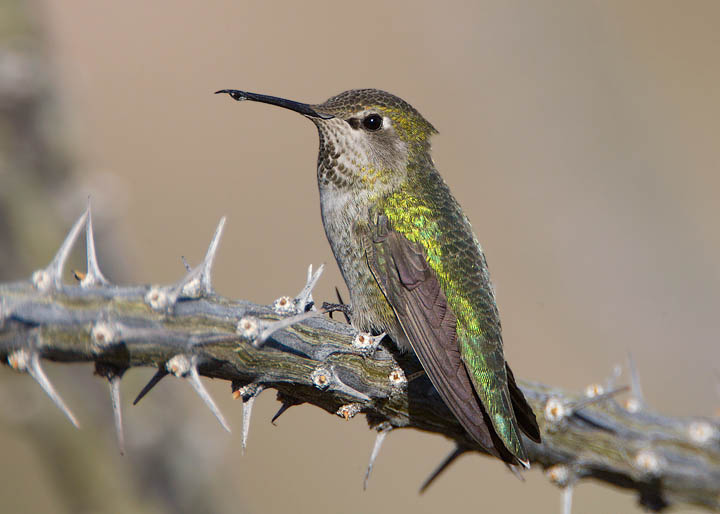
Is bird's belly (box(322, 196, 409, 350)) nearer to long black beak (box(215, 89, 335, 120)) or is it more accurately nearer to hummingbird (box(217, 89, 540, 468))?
hummingbird (box(217, 89, 540, 468))

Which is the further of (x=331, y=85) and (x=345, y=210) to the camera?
(x=331, y=85)

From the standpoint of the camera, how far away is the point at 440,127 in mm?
12891

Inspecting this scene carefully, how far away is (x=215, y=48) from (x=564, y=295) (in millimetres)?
9679

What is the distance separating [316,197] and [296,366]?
11.9m

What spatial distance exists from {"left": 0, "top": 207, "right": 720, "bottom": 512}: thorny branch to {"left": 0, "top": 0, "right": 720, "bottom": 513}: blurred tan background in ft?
4.16

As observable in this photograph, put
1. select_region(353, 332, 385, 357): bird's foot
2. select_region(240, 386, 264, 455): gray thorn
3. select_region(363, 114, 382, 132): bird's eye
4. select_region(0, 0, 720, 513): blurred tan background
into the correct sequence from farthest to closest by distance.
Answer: select_region(0, 0, 720, 513): blurred tan background, select_region(363, 114, 382, 132): bird's eye, select_region(353, 332, 385, 357): bird's foot, select_region(240, 386, 264, 455): gray thorn

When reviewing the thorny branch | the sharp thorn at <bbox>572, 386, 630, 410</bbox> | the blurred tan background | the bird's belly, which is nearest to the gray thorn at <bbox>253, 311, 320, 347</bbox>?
the thorny branch

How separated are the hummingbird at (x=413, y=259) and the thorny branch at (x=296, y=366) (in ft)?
0.56

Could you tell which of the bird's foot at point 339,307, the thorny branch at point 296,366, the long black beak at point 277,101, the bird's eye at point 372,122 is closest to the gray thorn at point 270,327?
the thorny branch at point 296,366

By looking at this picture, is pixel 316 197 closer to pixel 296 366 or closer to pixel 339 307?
pixel 339 307

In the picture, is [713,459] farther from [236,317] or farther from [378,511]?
[378,511]

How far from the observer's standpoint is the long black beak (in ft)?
12.5

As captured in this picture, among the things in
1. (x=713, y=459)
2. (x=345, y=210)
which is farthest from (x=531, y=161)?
(x=713, y=459)

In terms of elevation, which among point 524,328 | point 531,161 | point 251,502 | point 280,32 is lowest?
point 251,502
